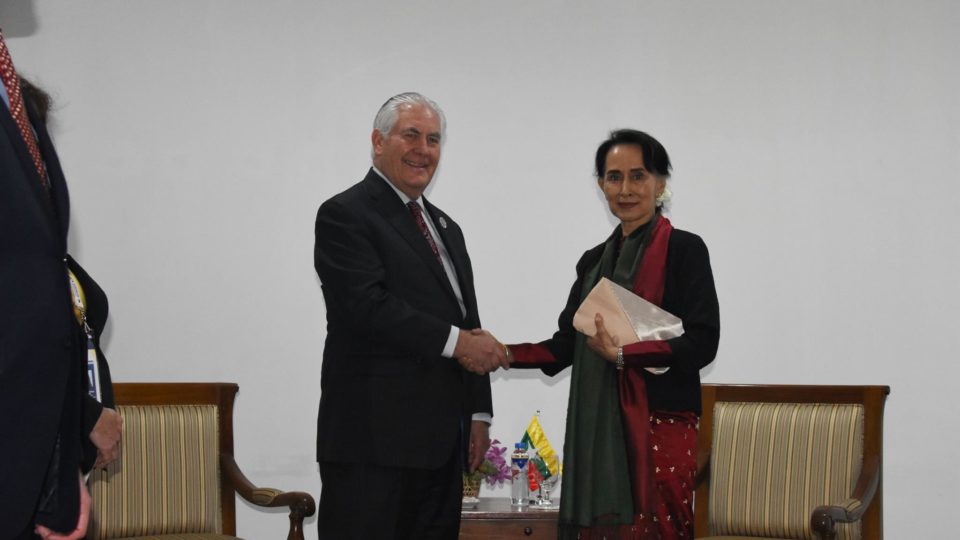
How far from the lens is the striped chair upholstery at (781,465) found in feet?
11.3

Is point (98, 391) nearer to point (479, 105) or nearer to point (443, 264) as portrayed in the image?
point (443, 264)

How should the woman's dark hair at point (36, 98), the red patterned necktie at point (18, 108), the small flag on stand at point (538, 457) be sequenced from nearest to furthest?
the red patterned necktie at point (18, 108) < the woman's dark hair at point (36, 98) < the small flag on stand at point (538, 457)

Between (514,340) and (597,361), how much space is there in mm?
1638

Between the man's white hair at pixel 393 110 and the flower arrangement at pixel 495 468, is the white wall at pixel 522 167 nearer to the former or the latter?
the flower arrangement at pixel 495 468

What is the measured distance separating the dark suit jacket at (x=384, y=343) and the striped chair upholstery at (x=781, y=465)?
3.48ft

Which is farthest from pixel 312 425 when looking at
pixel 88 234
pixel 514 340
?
pixel 88 234

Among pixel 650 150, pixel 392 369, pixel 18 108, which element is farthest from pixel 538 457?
pixel 18 108

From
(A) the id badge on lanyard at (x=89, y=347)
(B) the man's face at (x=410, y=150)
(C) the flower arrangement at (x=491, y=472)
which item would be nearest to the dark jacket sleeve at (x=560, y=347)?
(B) the man's face at (x=410, y=150)

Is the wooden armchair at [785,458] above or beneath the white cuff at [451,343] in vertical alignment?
beneath

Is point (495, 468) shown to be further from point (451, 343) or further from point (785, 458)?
point (451, 343)

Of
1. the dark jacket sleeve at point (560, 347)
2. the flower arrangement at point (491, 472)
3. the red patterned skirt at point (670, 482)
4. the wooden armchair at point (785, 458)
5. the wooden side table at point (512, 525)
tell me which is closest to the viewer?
the red patterned skirt at point (670, 482)

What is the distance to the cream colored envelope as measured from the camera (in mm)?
2826

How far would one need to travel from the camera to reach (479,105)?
4645 millimetres

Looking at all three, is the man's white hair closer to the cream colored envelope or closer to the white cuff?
the white cuff
